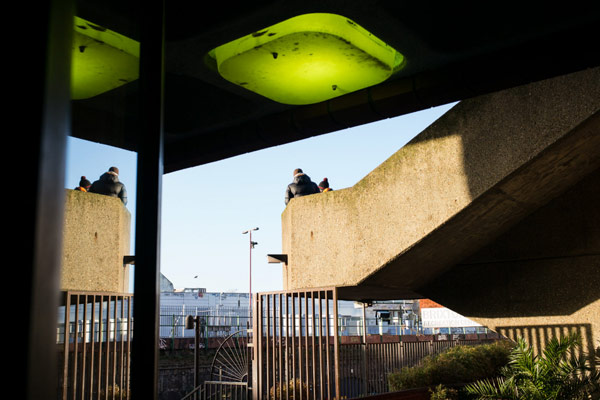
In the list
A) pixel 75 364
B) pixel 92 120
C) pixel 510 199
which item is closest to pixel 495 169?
pixel 510 199

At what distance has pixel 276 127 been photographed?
7133 mm

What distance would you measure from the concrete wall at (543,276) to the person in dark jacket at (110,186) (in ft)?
28.1

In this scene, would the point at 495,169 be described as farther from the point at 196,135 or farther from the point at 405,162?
the point at 196,135

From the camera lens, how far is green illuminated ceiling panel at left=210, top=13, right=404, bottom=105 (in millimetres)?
5387

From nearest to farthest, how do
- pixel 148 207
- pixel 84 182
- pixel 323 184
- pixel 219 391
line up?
pixel 84 182
pixel 148 207
pixel 323 184
pixel 219 391

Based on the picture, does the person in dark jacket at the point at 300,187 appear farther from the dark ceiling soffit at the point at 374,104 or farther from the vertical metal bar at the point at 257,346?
the dark ceiling soffit at the point at 374,104

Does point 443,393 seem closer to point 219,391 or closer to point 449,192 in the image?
point 449,192

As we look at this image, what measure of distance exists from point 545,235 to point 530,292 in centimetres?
98

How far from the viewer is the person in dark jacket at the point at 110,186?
1430 millimetres

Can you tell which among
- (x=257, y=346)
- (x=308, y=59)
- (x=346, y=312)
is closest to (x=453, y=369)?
(x=257, y=346)

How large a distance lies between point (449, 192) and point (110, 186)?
657cm

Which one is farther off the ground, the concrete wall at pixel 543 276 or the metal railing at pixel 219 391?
the concrete wall at pixel 543 276

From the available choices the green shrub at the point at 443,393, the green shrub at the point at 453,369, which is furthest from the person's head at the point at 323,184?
the green shrub at the point at 443,393

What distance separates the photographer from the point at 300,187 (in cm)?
979
